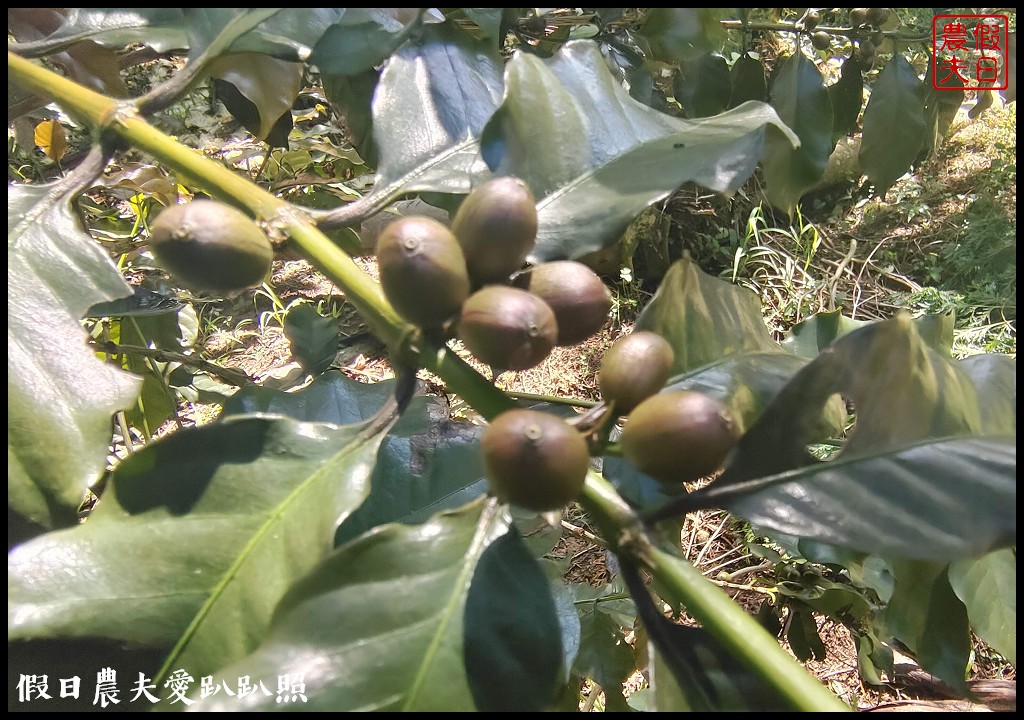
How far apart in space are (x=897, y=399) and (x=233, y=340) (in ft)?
8.40

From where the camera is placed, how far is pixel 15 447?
2.09ft

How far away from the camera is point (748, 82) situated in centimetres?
156

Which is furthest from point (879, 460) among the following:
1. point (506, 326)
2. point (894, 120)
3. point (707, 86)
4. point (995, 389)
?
point (894, 120)

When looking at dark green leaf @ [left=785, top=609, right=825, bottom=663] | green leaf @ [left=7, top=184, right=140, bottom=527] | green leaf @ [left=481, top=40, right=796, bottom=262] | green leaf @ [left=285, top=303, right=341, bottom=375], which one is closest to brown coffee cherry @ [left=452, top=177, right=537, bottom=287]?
green leaf @ [left=481, top=40, right=796, bottom=262]

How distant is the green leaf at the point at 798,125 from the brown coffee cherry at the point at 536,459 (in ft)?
3.70

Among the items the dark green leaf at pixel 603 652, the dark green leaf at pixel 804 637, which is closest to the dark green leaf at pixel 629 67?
the dark green leaf at pixel 603 652

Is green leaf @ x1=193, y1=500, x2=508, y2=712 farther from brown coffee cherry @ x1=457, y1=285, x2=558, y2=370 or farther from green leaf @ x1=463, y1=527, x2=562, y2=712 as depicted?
brown coffee cherry @ x1=457, y1=285, x2=558, y2=370

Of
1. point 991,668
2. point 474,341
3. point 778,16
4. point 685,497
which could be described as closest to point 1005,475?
point 685,497

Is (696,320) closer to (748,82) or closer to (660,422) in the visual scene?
(660,422)

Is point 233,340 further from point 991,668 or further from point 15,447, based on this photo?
point 991,668

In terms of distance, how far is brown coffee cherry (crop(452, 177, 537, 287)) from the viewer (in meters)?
0.64

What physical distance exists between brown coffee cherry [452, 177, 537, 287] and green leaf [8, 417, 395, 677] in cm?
20

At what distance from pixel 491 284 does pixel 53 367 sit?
45 cm

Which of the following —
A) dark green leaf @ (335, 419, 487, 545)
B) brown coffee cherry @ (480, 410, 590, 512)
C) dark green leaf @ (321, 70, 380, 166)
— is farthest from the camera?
dark green leaf @ (321, 70, 380, 166)
